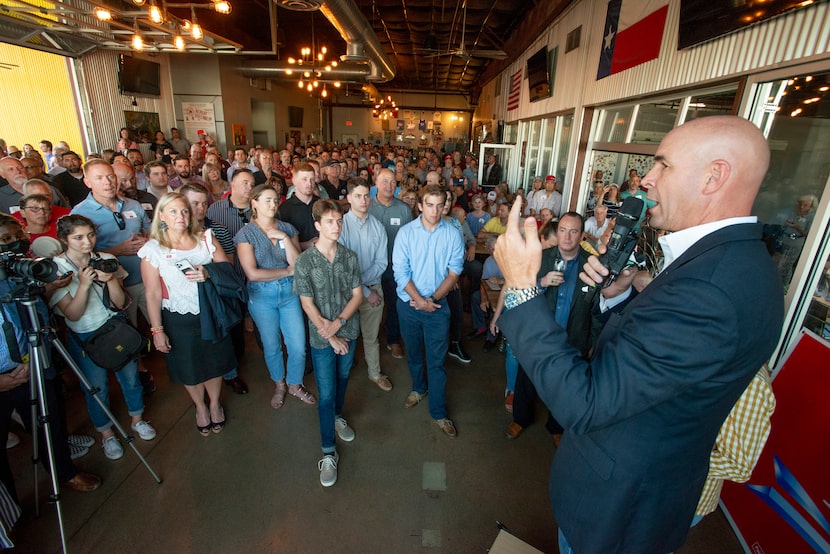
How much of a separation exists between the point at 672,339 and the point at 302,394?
3068mm

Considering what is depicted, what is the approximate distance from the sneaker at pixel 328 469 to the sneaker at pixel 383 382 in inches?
36.8

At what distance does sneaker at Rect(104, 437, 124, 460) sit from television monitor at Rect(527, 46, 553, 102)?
341 inches

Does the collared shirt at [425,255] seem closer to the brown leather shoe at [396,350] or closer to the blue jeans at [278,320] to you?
the blue jeans at [278,320]

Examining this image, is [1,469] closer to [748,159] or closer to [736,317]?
[736,317]

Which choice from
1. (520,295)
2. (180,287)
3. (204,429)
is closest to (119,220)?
(180,287)

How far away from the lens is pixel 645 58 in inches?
170

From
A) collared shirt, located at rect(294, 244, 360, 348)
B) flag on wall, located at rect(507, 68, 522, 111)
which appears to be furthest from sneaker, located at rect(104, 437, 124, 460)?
flag on wall, located at rect(507, 68, 522, 111)

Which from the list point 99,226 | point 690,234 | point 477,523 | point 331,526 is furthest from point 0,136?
point 690,234

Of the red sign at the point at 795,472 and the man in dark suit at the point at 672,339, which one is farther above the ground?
the man in dark suit at the point at 672,339

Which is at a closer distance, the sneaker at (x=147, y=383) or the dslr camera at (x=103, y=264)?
the dslr camera at (x=103, y=264)

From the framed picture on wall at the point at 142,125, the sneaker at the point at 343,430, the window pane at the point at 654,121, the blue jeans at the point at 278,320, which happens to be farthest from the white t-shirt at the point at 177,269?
the framed picture on wall at the point at 142,125

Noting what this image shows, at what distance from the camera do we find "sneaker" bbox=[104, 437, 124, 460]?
272 centimetres

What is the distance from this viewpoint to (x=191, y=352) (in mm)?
2711

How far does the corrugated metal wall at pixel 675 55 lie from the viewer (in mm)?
2475
